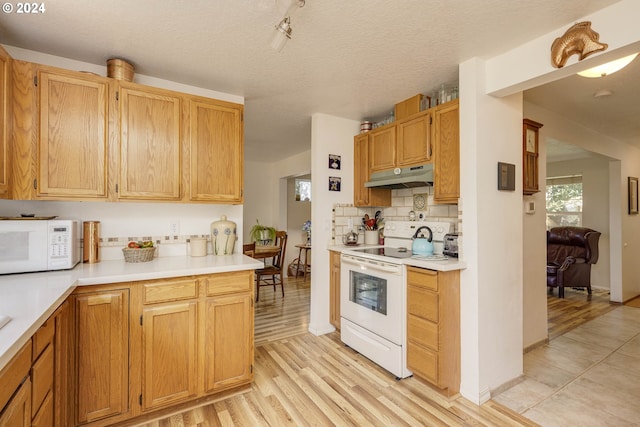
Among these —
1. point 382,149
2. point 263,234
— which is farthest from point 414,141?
point 263,234

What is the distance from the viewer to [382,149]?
10.0 feet

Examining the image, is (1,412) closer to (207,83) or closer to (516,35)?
(207,83)

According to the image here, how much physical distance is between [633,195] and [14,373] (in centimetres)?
698

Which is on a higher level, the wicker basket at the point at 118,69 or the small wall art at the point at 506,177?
the wicker basket at the point at 118,69

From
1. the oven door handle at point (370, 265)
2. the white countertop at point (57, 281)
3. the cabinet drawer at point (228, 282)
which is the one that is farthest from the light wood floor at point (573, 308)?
the white countertop at point (57, 281)

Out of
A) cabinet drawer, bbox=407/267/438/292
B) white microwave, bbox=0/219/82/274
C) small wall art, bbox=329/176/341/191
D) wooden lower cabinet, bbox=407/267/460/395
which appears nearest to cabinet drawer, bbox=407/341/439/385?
wooden lower cabinet, bbox=407/267/460/395

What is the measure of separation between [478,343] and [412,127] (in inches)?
71.2

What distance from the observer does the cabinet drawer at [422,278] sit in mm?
2086

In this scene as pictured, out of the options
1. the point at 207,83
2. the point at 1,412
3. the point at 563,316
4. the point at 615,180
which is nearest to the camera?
the point at 1,412

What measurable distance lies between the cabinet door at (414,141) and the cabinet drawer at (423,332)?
1.31m

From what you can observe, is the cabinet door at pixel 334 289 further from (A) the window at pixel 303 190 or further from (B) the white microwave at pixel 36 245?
(A) the window at pixel 303 190

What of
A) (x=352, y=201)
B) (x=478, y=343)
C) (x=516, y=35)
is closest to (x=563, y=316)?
(x=478, y=343)

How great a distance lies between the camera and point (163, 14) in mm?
1645

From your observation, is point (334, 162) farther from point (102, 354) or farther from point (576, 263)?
point (576, 263)
